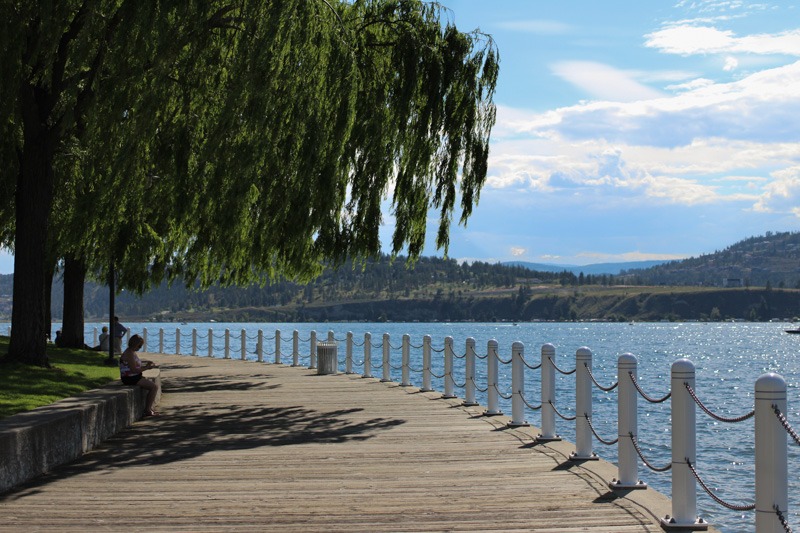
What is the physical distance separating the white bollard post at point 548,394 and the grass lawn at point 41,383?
22.6 feet

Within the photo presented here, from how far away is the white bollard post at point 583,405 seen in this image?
11516mm

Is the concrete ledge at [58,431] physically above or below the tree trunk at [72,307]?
below

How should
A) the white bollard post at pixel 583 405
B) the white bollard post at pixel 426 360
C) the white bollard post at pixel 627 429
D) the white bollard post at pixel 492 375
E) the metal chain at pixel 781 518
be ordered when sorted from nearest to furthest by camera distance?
1. the metal chain at pixel 781 518
2. the white bollard post at pixel 627 429
3. the white bollard post at pixel 583 405
4. the white bollard post at pixel 492 375
5. the white bollard post at pixel 426 360

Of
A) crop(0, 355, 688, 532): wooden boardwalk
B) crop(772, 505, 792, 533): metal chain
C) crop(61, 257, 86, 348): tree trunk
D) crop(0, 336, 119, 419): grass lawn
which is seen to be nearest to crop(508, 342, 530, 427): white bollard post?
crop(0, 355, 688, 532): wooden boardwalk

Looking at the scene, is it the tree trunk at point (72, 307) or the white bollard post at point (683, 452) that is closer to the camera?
the white bollard post at point (683, 452)

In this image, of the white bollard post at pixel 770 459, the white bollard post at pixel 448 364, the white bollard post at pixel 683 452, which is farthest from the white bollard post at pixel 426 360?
the white bollard post at pixel 770 459

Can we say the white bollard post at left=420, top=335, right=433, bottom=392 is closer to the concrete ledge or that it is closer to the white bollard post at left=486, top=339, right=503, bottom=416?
the white bollard post at left=486, top=339, right=503, bottom=416

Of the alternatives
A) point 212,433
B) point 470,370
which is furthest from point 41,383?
point 470,370

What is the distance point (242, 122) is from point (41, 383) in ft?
18.5

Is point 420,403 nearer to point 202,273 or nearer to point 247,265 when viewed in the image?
point 247,265

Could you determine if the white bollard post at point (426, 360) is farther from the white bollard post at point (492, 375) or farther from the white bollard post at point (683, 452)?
the white bollard post at point (683, 452)

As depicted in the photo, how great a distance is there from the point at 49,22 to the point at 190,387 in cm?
1058

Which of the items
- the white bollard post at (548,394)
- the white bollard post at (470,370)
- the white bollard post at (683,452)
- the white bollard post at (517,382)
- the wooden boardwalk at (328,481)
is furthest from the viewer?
the white bollard post at (470,370)

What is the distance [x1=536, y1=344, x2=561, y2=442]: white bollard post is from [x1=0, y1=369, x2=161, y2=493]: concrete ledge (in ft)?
19.9
